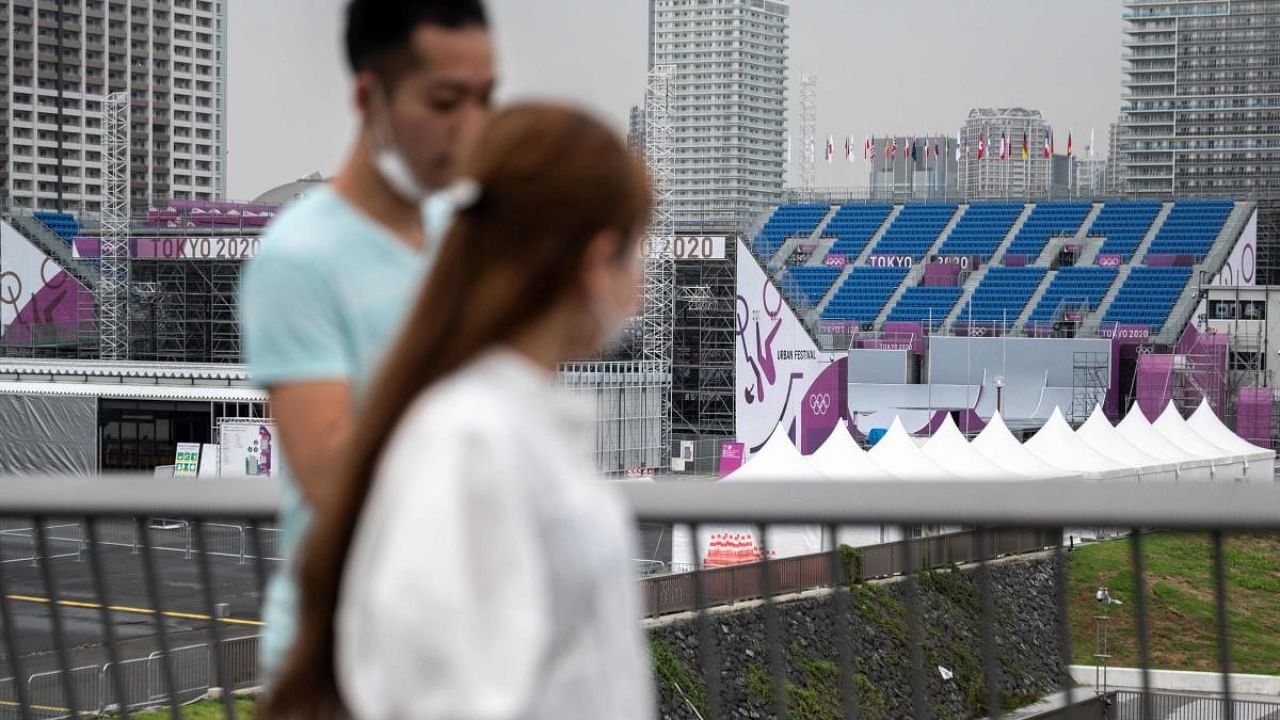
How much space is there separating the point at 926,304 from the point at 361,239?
4753 cm

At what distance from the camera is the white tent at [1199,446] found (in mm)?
27797

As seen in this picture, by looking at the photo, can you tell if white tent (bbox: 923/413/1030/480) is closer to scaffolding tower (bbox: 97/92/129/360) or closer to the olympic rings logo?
the olympic rings logo

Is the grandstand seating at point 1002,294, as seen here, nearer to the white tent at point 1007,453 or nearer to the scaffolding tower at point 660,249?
the scaffolding tower at point 660,249

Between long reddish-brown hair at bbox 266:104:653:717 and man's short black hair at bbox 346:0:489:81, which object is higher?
man's short black hair at bbox 346:0:489:81

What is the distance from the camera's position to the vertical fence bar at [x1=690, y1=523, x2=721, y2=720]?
8.73 feet

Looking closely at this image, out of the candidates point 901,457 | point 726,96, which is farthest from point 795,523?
point 726,96

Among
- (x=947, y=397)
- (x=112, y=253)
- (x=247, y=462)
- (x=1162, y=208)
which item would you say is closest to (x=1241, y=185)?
(x=1162, y=208)

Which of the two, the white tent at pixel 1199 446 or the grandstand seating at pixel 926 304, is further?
the grandstand seating at pixel 926 304

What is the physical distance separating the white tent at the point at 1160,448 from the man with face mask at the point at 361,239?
2603 centimetres

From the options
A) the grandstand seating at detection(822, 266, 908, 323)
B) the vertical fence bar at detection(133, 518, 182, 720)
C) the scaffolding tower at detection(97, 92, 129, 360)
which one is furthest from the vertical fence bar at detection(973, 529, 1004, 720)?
the grandstand seating at detection(822, 266, 908, 323)

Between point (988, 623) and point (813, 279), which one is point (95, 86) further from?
point (988, 623)

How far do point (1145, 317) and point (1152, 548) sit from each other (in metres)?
44.3

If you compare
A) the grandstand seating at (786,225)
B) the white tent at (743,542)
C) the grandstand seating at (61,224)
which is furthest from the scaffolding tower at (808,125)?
the white tent at (743,542)

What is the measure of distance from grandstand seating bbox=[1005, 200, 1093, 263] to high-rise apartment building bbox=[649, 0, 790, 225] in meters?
57.6
